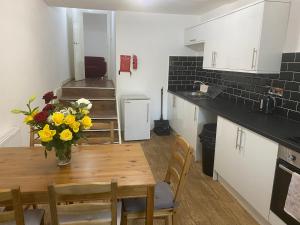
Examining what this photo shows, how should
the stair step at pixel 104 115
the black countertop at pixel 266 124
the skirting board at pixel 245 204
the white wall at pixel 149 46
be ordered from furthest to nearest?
the white wall at pixel 149 46, the stair step at pixel 104 115, the skirting board at pixel 245 204, the black countertop at pixel 266 124

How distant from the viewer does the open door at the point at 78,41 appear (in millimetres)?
5488

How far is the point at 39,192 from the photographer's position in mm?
1284

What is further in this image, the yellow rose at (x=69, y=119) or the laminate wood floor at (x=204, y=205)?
the laminate wood floor at (x=204, y=205)

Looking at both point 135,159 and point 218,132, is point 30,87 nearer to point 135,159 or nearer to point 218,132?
point 135,159

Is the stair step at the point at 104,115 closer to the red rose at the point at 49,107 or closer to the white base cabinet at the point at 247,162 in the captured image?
the white base cabinet at the point at 247,162

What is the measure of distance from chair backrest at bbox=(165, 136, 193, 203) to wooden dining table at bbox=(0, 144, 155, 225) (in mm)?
244

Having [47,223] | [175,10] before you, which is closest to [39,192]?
[47,223]

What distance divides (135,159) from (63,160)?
1.62 ft

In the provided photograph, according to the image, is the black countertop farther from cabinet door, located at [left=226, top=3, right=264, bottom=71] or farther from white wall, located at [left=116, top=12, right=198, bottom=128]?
white wall, located at [left=116, top=12, right=198, bottom=128]

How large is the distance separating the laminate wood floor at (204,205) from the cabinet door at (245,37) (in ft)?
4.68

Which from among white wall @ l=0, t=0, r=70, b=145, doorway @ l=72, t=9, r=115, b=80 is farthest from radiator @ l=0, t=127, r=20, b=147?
doorway @ l=72, t=9, r=115, b=80

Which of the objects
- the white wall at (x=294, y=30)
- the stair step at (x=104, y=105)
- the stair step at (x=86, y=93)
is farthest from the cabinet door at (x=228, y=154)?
the stair step at (x=86, y=93)

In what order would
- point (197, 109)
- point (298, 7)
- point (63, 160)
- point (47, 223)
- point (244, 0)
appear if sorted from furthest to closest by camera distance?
point (197, 109) → point (244, 0) → point (298, 7) → point (47, 223) → point (63, 160)

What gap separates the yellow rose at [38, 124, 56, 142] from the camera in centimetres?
137
